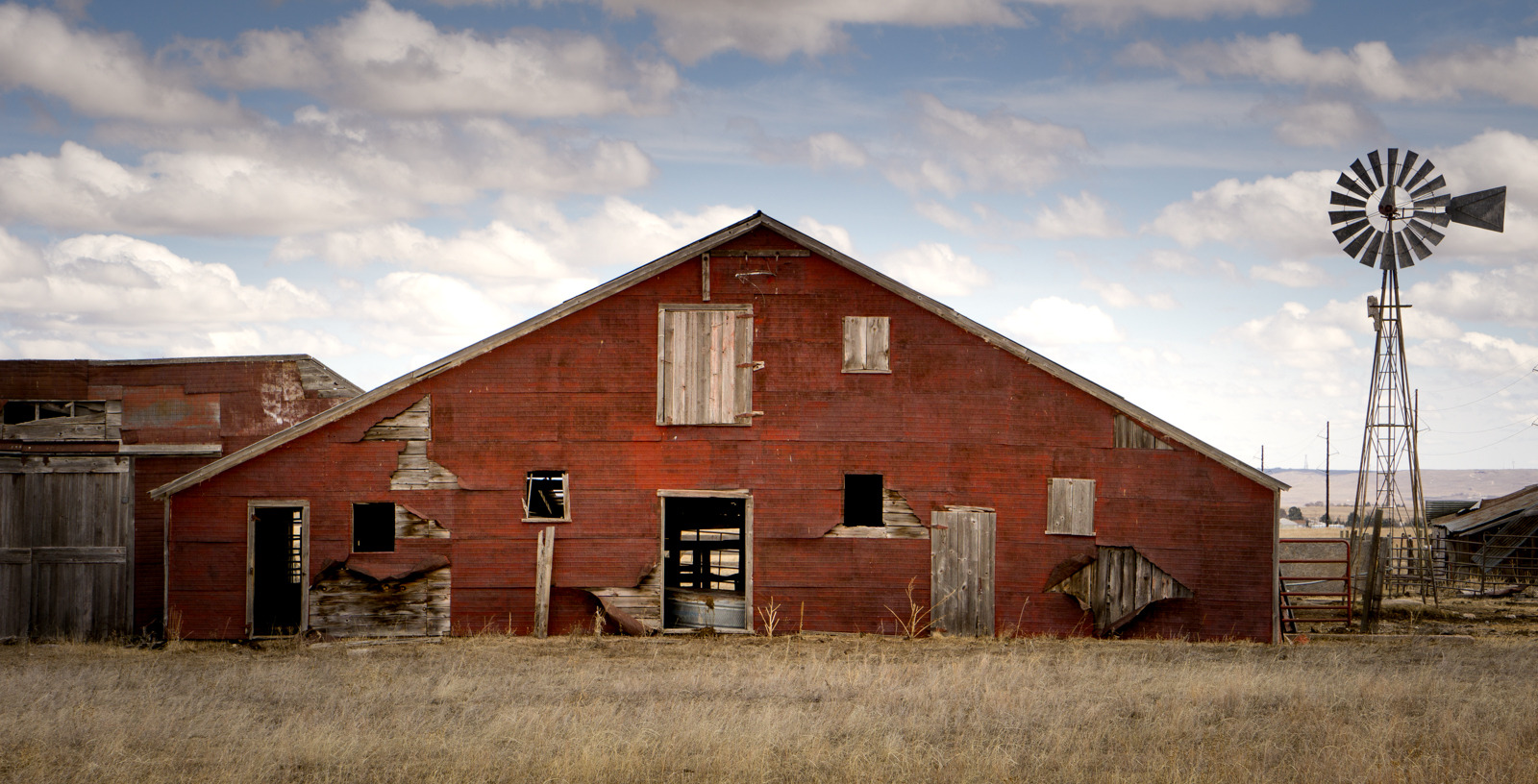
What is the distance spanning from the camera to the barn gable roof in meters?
17.1

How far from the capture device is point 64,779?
28.9 ft

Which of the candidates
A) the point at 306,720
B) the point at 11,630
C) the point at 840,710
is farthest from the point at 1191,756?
the point at 11,630

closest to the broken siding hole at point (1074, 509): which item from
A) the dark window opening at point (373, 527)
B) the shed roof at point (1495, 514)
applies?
the dark window opening at point (373, 527)

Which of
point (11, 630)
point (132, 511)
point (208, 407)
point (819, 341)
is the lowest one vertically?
point (11, 630)

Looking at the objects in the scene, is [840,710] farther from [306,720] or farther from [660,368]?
[660,368]

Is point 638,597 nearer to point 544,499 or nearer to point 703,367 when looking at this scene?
point 544,499

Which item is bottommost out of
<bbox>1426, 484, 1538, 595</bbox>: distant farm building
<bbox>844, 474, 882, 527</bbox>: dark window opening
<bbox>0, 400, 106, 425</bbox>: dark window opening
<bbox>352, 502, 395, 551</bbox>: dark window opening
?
<bbox>1426, 484, 1538, 595</bbox>: distant farm building

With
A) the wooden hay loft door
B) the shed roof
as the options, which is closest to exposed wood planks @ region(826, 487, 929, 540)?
the wooden hay loft door

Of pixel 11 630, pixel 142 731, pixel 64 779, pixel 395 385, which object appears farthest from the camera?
pixel 11 630

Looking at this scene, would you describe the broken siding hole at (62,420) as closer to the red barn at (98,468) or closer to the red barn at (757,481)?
the red barn at (98,468)

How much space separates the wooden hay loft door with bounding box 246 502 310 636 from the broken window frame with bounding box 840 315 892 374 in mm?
9008

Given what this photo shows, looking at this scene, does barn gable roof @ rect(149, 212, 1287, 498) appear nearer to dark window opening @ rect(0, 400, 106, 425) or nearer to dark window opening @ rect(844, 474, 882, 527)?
dark window opening @ rect(0, 400, 106, 425)

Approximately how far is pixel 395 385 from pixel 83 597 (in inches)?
272

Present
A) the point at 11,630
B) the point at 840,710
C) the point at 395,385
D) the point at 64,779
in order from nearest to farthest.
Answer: the point at 64,779 → the point at 840,710 → the point at 395,385 → the point at 11,630
